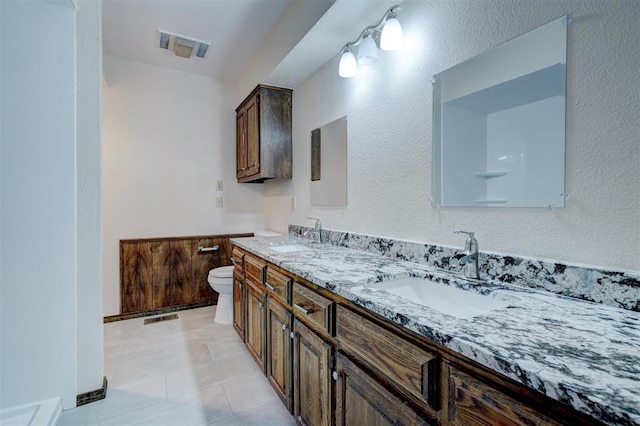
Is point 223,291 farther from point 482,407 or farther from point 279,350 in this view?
point 482,407

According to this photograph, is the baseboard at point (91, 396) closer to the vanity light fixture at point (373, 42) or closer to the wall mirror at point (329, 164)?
the wall mirror at point (329, 164)

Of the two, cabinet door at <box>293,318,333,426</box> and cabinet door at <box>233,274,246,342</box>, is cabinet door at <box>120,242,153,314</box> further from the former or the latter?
cabinet door at <box>293,318,333,426</box>

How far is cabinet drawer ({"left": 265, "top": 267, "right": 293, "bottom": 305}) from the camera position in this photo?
1.50m

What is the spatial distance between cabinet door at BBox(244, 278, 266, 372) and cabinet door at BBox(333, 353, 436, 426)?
2.80 ft

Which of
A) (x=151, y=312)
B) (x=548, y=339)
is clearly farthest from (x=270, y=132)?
(x=548, y=339)

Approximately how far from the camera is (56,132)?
1.65 m

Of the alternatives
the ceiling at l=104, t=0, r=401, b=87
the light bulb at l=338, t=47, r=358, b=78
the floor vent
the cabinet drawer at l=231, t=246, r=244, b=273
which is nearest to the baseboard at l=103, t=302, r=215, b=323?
the floor vent

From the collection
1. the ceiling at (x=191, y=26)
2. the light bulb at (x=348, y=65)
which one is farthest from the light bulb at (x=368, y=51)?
A: the ceiling at (x=191, y=26)

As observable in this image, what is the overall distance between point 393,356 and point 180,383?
5.48 ft

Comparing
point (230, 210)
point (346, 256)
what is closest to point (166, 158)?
point (230, 210)

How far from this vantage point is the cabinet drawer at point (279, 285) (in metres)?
1.50

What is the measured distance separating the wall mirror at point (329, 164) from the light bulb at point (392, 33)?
621 mm

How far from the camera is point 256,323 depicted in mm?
→ 2016

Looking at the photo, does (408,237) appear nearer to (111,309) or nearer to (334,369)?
(334,369)
